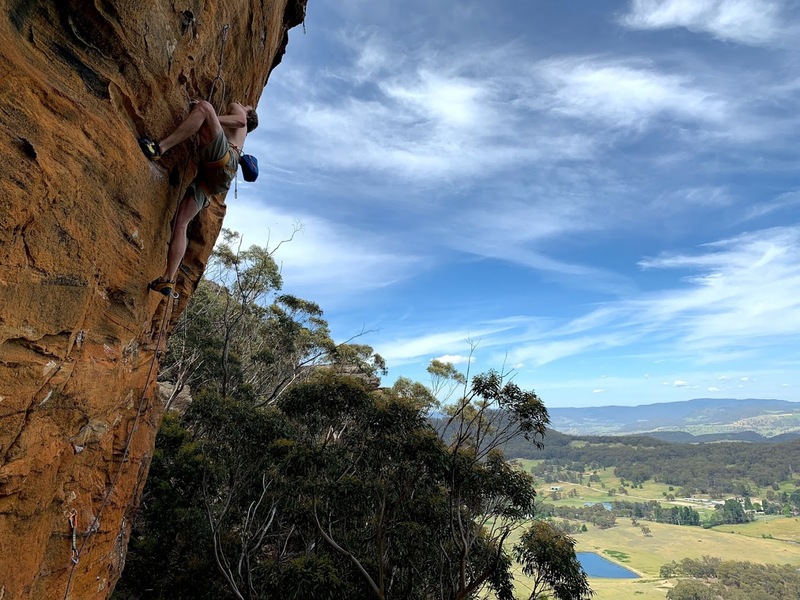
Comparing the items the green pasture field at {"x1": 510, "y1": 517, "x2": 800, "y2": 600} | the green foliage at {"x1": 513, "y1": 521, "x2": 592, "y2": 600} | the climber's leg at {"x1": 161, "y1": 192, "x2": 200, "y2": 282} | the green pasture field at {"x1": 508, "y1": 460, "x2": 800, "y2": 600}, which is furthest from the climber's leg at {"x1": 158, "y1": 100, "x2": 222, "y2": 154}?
the green pasture field at {"x1": 510, "y1": 517, "x2": 800, "y2": 600}

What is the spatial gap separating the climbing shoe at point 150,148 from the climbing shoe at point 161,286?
3.66 feet

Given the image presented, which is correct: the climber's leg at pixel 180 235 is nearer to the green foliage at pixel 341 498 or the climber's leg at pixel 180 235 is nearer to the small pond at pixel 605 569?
the green foliage at pixel 341 498

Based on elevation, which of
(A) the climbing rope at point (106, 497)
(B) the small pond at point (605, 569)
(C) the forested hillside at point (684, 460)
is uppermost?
(A) the climbing rope at point (106, 497)

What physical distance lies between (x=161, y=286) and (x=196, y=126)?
1484 mm

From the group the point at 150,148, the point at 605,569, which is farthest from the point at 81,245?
the point at 605,569

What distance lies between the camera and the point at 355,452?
11.1 meters

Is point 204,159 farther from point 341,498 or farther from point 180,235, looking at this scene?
point 341,498

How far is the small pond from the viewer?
7646 centimetres

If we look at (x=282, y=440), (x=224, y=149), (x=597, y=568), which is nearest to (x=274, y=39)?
(x=224, y=149)

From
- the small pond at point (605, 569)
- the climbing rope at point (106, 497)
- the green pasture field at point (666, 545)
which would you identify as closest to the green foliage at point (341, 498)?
the climbing rope at point (106, 497)

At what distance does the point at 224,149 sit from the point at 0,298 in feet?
7.63

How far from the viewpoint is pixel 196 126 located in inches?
153

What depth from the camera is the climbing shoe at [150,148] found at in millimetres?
3526

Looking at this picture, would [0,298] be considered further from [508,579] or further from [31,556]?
[508,579]
